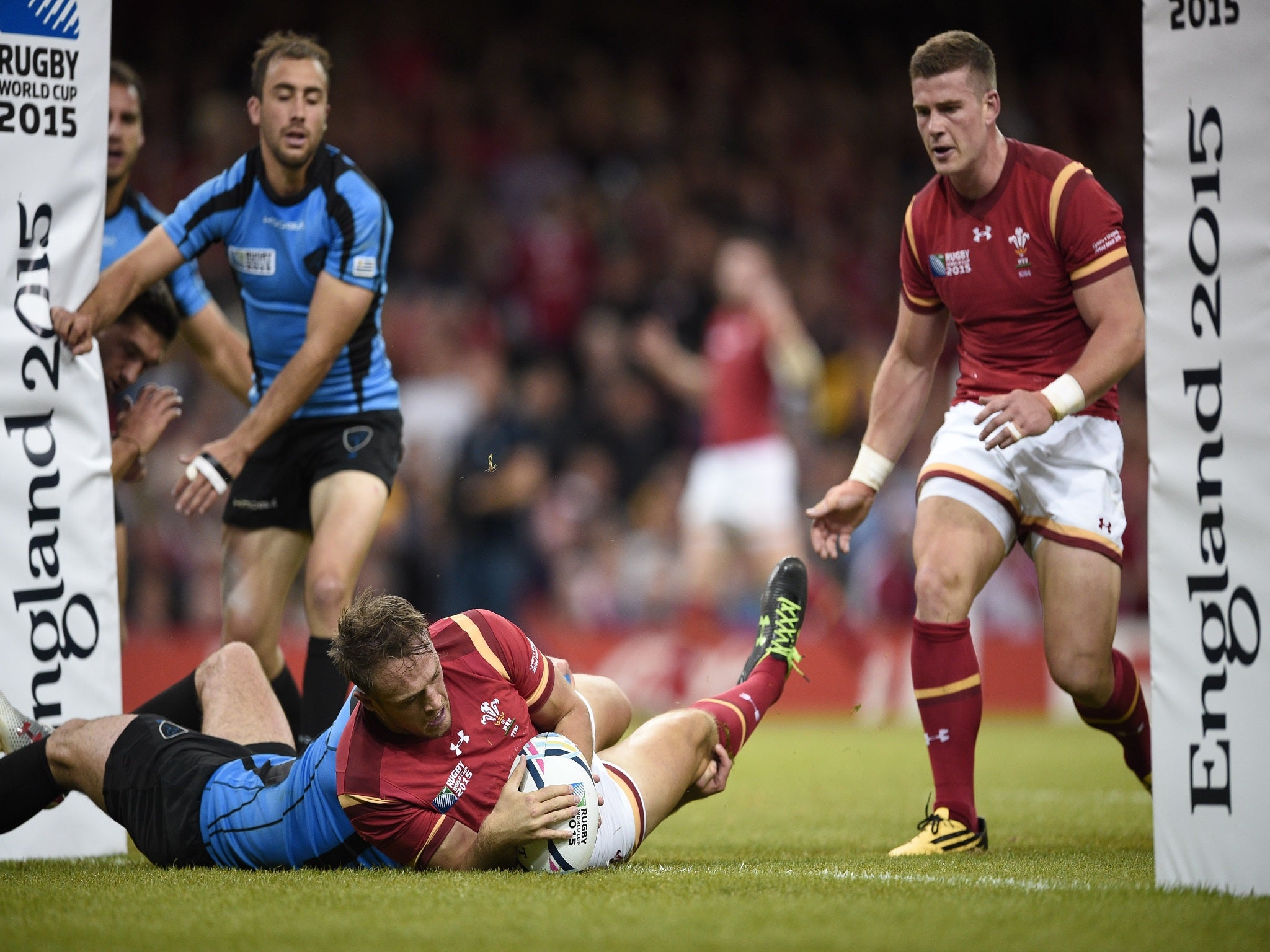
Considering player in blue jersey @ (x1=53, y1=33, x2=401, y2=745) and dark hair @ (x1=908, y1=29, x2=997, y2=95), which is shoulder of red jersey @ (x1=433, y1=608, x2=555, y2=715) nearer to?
player in blue jersey @ (x1=53, y1=33, x2=401, y2=745)

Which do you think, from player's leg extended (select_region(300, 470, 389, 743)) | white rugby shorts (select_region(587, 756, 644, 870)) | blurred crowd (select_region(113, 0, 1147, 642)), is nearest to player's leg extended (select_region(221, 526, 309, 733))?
player's leg extended (select_region(300, 470, 389, 743))

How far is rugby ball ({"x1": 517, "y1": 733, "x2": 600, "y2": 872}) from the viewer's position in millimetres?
4094

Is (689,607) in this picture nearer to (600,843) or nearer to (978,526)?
(978,526)

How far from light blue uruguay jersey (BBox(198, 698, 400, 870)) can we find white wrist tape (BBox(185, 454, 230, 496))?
1432 millimetres

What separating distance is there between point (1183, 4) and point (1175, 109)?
28 centimetres

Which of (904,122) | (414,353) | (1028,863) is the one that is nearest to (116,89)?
(1028,863)

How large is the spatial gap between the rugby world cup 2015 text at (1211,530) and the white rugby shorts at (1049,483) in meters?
1.26

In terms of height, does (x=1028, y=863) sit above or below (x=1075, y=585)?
below

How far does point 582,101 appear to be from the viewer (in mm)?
15578

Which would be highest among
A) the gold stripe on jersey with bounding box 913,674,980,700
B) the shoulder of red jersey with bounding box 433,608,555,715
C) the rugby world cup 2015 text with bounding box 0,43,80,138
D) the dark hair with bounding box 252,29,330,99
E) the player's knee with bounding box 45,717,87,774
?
the dark hair with bounding box 252,29,330,99

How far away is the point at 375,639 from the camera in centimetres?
393

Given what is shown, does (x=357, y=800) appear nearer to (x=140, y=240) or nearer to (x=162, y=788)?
(x=162, y=788)

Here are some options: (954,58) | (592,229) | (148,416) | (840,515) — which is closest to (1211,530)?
(840,515)

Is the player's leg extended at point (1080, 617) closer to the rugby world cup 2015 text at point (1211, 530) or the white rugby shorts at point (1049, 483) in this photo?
the white rugby shorts at point (1049, 483)
